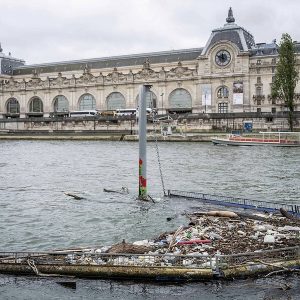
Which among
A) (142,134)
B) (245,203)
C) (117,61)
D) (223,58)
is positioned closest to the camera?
(245,203)

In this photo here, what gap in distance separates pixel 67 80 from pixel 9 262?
10692cm

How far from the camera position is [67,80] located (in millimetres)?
117750

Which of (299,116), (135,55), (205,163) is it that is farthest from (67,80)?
(205,163)

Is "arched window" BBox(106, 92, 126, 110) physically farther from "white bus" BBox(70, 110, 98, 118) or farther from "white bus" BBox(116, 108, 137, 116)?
"white bus" BBox(116, 108, 137, 116)

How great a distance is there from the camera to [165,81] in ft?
351

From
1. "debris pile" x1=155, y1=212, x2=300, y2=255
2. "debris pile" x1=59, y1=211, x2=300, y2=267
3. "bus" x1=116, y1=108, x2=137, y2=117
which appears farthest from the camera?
"bus" x1=116, y1=108, x2=137, y2=117

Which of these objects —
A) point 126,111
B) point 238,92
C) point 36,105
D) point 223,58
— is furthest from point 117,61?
point 238,92

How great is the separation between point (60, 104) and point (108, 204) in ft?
325

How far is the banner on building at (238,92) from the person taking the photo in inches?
3930

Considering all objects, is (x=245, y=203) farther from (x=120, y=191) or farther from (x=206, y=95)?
(x=206, y=95)

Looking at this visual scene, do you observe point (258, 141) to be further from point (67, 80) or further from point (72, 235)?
point (67, 80)

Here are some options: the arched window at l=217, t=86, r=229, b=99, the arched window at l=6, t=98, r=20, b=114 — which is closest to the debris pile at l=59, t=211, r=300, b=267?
the arched window at l=217, t=86, r=229, b=99

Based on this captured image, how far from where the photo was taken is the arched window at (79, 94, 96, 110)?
11606 centimetres

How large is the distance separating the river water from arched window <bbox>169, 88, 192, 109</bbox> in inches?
2392
